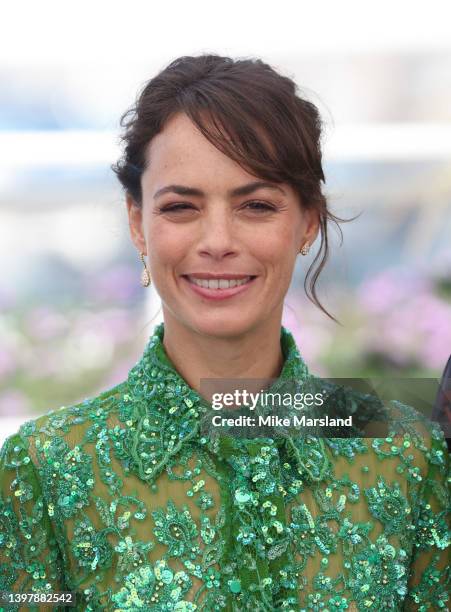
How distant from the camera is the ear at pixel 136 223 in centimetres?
173

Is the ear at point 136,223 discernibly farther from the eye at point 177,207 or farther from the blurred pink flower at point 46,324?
the blurred pink flower at point 46,324

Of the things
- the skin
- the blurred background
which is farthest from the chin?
the blurred background

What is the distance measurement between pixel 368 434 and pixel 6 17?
2630 mm

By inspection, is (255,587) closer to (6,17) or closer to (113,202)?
(113,202)

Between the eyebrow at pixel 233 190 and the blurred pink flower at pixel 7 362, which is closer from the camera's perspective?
the eyebrow at pixel 233 190

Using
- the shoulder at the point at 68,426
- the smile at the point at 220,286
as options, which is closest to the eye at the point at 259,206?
the smile at the point at 220,286

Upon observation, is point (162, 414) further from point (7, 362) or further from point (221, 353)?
point (7, 362)

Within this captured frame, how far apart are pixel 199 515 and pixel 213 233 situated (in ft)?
1.51

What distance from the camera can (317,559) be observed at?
1.57 m

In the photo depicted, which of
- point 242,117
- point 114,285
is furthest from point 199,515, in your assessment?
point 114,285

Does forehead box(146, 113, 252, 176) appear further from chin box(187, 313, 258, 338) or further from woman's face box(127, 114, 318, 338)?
chin box(187, 313, 258, 338)

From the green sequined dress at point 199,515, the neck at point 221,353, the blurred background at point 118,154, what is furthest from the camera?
the blurred background at point 118,154

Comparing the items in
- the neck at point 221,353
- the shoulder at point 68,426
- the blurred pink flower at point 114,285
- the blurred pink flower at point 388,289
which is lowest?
the blurred pink flower at point 388,289

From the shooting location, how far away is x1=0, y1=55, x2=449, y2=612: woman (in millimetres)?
Answer: 1540
